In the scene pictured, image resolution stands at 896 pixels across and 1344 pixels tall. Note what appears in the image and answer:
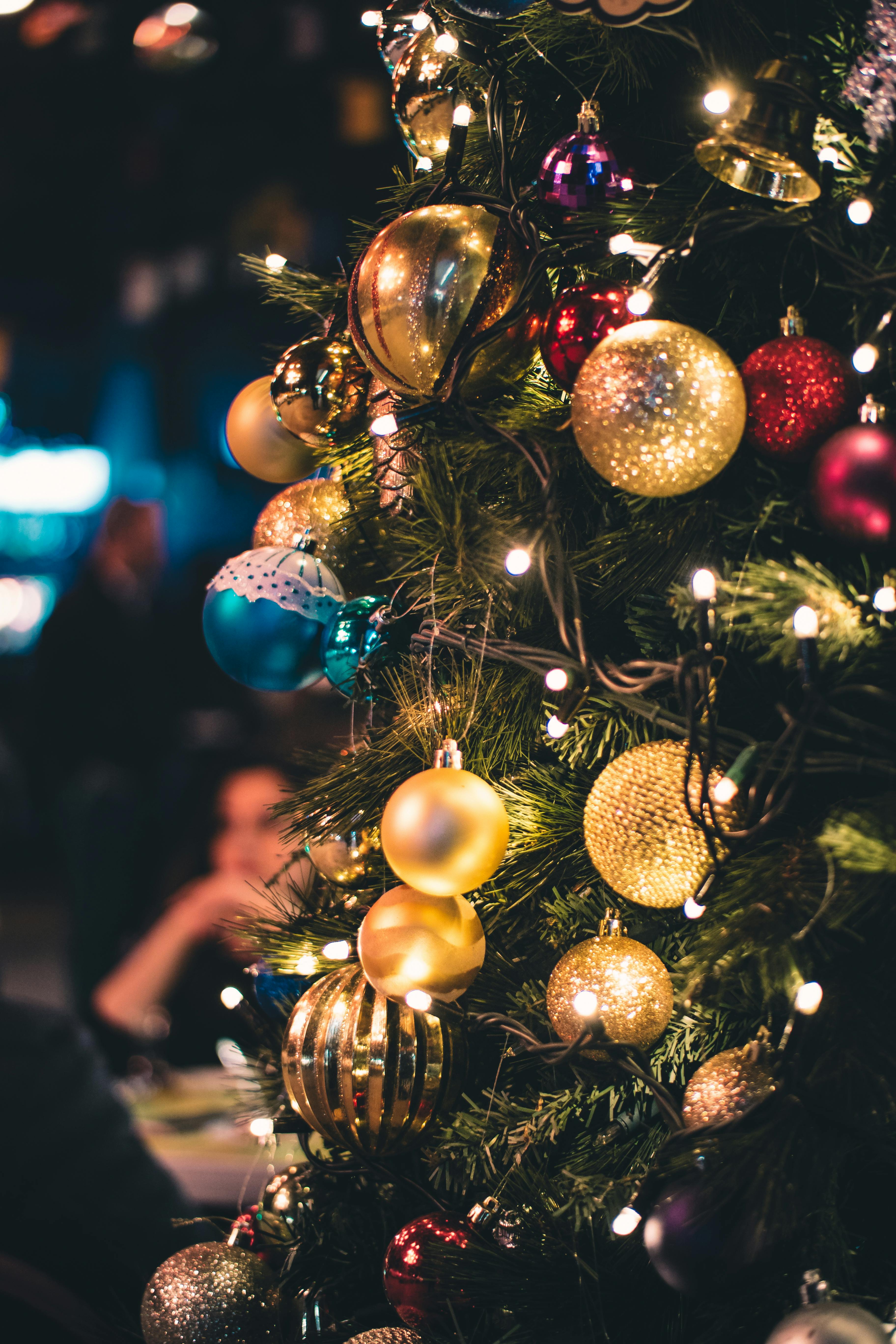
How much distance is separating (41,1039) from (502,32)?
1.17 meters

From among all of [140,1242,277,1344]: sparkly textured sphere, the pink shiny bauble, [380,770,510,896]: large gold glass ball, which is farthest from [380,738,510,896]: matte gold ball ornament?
[140,1242,277,1344]: sparkly textured sphere

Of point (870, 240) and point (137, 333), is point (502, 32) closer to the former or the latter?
point (870, 240)

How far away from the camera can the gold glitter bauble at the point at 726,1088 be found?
48 cm

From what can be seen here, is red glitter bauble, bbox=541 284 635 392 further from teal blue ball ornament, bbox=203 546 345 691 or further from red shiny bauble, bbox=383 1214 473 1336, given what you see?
red shiny bauble, bbox=383 1214 473 1336

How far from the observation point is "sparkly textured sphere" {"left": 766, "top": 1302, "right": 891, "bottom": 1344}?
1.35 ft

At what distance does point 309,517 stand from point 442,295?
0.26m

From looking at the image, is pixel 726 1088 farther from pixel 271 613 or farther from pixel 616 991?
pixel 271 613

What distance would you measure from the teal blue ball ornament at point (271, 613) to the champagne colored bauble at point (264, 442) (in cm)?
10

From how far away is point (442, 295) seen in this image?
21.7 inches

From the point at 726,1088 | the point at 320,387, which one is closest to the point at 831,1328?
the point at 726,1088

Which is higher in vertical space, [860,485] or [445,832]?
[860,485]

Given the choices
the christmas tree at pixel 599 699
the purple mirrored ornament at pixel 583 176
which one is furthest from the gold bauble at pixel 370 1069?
the purple mirrored ornament at pixel 583 176

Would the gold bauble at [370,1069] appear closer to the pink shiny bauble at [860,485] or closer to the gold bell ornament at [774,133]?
the pink shiny bauble at [860,485]

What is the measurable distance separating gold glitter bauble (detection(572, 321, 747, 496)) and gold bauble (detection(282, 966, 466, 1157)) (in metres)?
0.35
